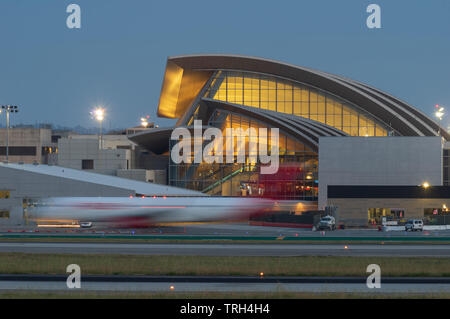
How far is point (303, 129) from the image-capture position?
3415 inches

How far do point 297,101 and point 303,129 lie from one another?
8009 mm

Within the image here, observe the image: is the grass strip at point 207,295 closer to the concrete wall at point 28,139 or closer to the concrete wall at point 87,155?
the concrete wall at point 87,155

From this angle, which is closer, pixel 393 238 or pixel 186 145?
pixel 393 238

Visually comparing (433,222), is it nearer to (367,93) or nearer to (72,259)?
(367,93)

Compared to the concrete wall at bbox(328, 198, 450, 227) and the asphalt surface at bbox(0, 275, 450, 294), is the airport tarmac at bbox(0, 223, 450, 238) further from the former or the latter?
the asphalt surface at bbox(0, 275, 450, 294)

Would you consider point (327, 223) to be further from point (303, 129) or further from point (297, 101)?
point (297, 101)

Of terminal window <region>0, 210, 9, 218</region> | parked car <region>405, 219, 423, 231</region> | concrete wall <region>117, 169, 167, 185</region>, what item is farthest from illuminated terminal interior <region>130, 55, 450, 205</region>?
terminal window <region>0, 210, 9, 218</region>

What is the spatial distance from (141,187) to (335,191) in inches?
900

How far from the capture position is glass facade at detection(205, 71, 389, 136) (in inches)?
3627

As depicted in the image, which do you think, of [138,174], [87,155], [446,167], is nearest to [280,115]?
[138,174]

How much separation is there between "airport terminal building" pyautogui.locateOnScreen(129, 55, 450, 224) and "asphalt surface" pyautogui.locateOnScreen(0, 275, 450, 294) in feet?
171

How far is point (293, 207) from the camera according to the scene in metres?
81.5
